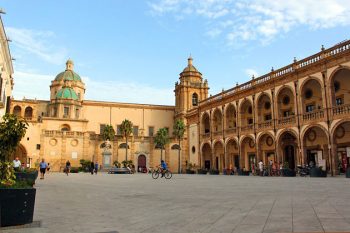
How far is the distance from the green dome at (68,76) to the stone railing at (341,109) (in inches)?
2297

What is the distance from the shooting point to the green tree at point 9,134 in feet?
23.4

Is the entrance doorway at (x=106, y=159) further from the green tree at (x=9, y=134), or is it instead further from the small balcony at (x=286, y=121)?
the green tree at (x=9, y=134)

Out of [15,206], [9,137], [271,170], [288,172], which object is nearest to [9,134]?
[9,137]

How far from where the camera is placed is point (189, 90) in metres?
70.9

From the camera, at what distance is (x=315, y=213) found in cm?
771

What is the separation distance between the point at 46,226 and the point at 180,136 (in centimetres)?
5304

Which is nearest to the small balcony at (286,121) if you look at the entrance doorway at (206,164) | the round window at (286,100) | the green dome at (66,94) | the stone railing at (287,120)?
the stone railing at (287,120)

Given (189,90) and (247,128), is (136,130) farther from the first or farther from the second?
(247,128)

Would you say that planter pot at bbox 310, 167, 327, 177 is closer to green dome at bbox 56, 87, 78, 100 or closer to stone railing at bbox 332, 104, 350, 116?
stone railing at bbox 332, 104, 350, 116

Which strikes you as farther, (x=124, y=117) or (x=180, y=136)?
(x=124, y=117)

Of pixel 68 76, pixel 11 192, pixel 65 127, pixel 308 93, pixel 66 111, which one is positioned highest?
pixel 68 76

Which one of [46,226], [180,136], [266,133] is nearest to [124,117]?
[180,136]

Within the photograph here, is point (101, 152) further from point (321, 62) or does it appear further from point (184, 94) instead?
point (321, 62)

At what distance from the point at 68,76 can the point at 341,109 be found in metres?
59.8
